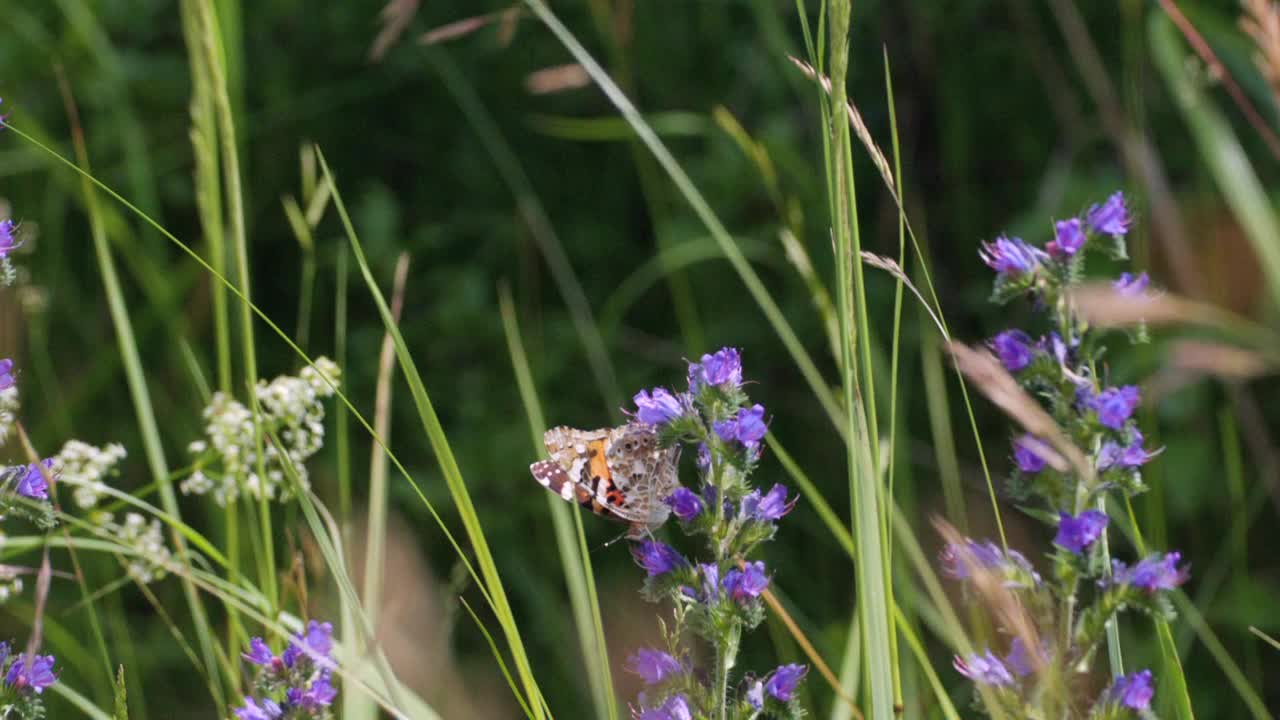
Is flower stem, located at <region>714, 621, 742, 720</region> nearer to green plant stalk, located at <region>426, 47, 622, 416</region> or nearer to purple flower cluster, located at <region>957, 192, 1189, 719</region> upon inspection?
purple flower cluster, located at <region>957, 192, 1189, 719</region>

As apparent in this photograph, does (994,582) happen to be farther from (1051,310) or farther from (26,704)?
(26,704)

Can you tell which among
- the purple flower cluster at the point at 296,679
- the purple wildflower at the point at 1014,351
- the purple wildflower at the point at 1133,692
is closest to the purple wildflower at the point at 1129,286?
the purple wildflower at the point at 1014,351

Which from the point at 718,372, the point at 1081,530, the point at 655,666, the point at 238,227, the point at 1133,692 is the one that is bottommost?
the point at 1133,692

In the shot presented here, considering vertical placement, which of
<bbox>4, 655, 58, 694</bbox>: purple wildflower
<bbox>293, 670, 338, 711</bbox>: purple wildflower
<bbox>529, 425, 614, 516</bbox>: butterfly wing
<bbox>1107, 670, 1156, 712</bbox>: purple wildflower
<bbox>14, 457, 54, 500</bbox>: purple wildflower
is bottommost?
<bbox>1107, 670, 1156, 712</bbox>: purple wildflower

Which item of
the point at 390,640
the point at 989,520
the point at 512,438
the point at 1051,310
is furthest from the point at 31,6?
the point at 1051,310

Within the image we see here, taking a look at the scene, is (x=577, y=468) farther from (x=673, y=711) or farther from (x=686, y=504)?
(x=673, y=711)

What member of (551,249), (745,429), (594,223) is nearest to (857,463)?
(745,429)

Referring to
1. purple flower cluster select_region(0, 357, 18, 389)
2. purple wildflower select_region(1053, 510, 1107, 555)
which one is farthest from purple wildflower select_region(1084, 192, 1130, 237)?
purple flower cluster select_region(0, 357, 18, 389)
